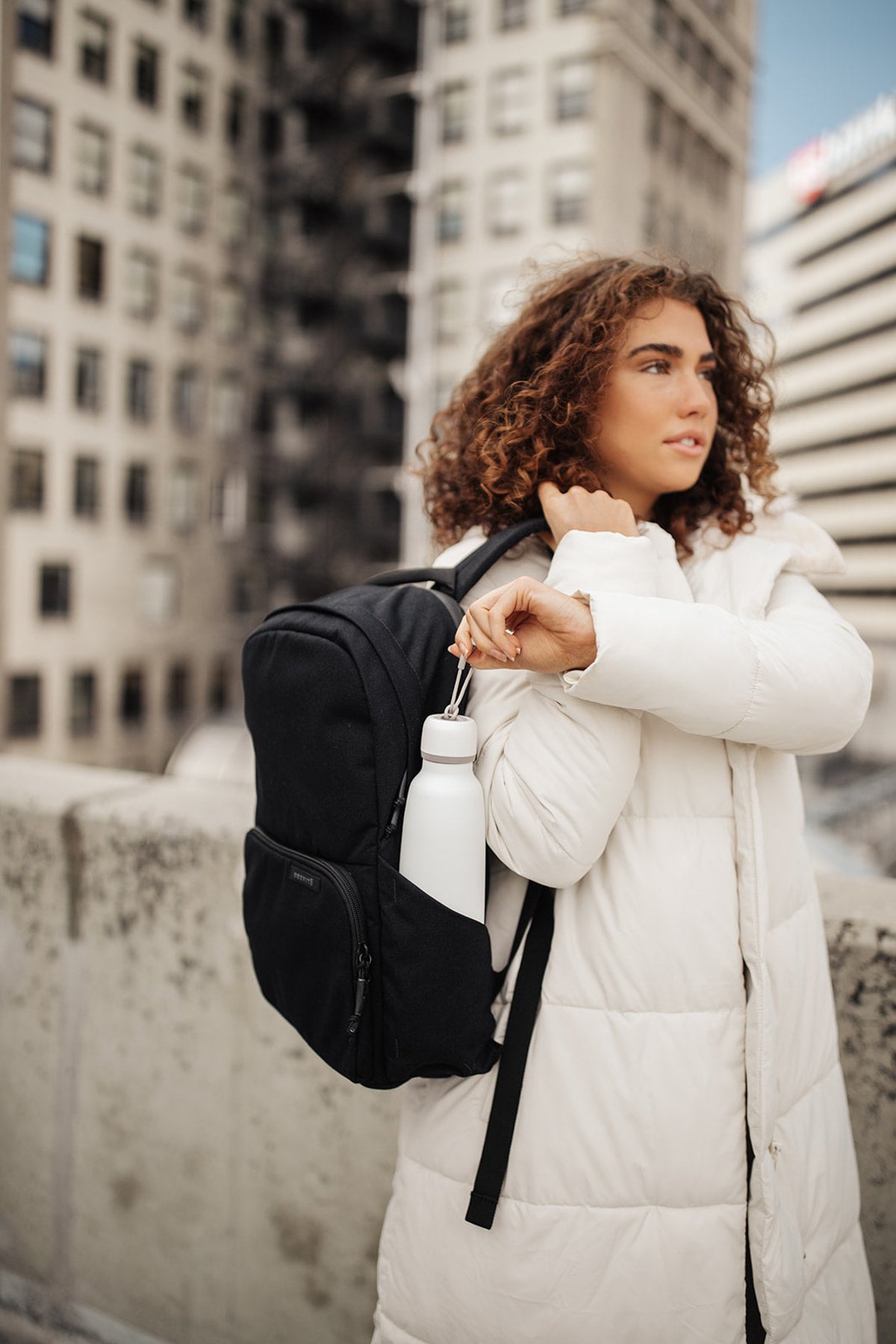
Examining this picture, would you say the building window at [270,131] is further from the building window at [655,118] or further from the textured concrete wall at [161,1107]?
the textured concrete wall at [161,1107]

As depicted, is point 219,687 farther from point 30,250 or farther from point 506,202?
point 506,202

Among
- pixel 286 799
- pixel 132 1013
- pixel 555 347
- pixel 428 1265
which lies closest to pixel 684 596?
pixel 555 347

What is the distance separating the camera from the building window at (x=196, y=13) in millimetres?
27391

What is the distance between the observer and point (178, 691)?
28703 millimetres

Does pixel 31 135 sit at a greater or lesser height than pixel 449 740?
greater

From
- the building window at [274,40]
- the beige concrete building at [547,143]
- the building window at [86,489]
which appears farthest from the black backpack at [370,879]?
the building window at [274,40]

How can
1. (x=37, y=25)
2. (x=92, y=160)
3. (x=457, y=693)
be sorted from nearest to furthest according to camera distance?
1. (x=457, y=693)
2. (x=37, y=25)
3. (x=92, y=160)

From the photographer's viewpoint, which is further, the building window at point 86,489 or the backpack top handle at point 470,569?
the building window at point 86,489

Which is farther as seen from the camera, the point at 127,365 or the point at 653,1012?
the point at 127,365

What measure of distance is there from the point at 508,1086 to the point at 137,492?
2787 centimetres

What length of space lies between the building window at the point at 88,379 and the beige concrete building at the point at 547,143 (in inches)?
357

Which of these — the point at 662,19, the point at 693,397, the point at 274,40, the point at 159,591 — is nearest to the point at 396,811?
the point at 693,397

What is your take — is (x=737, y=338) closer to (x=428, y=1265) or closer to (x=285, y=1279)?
(x=428, y=1265)

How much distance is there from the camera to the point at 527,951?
1.42m
